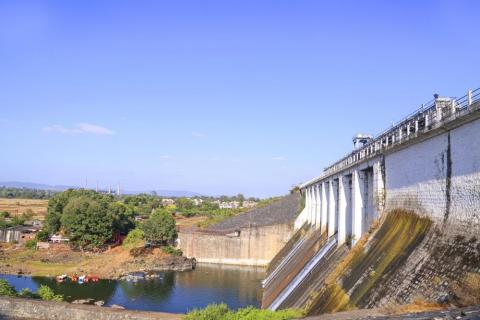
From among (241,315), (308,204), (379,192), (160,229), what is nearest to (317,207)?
(308,204)

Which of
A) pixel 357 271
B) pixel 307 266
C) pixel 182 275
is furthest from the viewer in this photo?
pixel 182 275

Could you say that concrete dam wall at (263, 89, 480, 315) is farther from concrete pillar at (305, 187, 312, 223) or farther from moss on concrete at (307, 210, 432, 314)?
concrete pillar at (305, 187, 312, 223)

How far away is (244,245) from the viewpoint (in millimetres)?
55875

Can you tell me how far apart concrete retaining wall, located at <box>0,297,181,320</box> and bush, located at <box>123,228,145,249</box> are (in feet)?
113

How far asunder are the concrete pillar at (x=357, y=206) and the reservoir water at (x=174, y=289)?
563 inches

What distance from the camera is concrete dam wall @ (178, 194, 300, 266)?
55.2 m

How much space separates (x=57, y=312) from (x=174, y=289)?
20269 millimetres

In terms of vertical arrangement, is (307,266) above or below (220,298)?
above

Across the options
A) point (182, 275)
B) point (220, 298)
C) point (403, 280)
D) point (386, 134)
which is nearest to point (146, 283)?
point (182, 275)

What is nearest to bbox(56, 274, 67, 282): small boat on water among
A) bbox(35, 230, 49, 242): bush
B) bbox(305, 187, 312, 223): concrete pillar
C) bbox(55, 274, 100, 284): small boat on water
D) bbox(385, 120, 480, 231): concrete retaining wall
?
bbox(55, 274, 100, 284): small boat on water

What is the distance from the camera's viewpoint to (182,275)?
5088 cm

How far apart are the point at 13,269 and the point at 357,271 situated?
44144 millimetres

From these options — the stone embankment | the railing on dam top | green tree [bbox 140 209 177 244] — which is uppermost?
the railing on dam top

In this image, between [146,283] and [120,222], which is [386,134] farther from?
[120,222]
